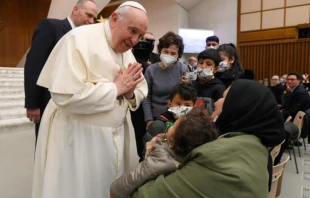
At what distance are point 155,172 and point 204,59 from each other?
1143mm

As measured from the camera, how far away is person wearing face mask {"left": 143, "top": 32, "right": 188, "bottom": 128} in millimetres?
2031

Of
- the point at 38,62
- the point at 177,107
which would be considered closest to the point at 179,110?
the point at 177,107

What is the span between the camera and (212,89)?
182 centimetres

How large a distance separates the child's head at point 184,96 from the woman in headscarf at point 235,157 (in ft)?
2.15

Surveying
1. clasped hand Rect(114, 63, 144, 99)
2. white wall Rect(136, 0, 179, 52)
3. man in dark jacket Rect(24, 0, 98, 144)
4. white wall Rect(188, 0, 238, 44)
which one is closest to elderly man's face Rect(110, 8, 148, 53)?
clasped hand Rect(114, 63, 144, 99)

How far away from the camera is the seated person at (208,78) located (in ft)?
5.93

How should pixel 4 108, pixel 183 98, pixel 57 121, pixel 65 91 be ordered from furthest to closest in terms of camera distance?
pixel 4 108
pixel 183 98
pixel 57 121
pixel 65 91

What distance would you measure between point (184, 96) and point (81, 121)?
2.24 ft

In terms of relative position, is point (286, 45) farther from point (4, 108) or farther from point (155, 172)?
point (155, 172)

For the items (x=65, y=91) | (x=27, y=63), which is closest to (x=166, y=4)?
(x=27, y=63)

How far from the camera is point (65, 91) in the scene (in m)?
1.12

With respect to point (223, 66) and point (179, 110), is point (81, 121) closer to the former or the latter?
point (179, 110)

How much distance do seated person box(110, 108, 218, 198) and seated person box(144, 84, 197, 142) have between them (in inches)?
23.0

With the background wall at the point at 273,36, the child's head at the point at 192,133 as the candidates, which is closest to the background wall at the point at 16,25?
the background wall at the point at 273,36
